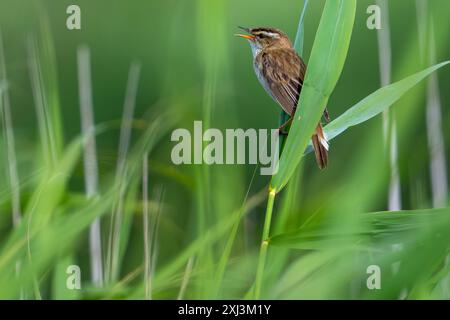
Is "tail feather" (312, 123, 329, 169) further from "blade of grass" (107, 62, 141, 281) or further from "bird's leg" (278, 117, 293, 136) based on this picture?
"blade of grass" (107, 62, 141, 281)

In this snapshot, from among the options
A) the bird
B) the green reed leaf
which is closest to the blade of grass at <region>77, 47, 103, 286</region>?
the bird

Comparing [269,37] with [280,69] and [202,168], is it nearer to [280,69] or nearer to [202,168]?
[280,69]

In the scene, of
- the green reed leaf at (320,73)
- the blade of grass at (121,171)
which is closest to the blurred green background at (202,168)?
the blade of grass at (121,171)

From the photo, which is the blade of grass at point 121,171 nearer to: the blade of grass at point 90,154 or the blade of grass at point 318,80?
the blade of grass at point 90,154

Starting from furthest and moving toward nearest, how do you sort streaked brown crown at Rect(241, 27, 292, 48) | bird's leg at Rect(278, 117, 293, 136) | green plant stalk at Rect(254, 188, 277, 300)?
streaked brown crown at Rect(241, 27, 292, 48) → bird's leg at Rect(278, 117, 293, 136) → green plant stalk at Rect(254, 188, 277, 300)

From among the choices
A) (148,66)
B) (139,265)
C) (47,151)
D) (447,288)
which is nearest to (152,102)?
(148,66)

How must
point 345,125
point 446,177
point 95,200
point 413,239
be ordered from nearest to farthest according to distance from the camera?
point 413,239 → point 345,125 → point 95,200 → point 446,177

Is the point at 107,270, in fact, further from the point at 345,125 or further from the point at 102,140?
the point at 345,125
